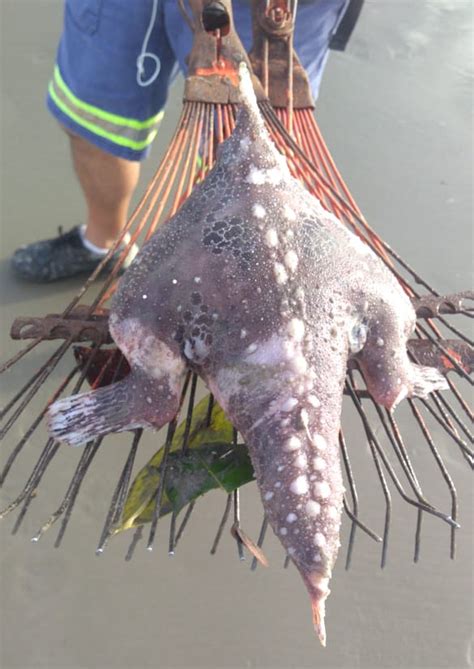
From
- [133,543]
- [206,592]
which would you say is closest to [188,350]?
[133,543]

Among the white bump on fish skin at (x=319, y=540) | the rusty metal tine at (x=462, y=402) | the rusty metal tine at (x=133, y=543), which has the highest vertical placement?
the white bump on fish skin at (x=319, y=540)

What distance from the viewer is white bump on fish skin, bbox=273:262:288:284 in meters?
1.15

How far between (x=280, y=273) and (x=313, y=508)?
1.44 feet

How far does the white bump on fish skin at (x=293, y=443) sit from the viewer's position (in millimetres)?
1057

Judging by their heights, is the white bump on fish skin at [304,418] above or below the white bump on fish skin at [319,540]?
above

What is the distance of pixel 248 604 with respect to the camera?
1867mm

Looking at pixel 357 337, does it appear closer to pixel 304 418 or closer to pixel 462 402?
pixel 304 418

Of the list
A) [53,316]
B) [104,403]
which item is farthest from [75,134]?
[104,403]

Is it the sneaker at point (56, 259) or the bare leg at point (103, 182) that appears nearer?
the bare leg at point (103, 182)

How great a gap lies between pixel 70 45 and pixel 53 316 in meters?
1.45

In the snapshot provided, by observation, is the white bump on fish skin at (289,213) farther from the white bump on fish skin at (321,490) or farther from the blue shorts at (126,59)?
the blue shorts at (126,59)

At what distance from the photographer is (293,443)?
41.7 inches

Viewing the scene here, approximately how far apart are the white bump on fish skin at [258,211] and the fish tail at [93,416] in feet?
1.40

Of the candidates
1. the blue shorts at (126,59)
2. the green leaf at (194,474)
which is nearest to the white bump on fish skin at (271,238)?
the green leaf at (194,474)
